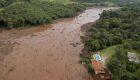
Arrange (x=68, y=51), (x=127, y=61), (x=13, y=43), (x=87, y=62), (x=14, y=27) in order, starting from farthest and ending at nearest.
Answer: (x=14, y=27)
(x=13, y=43)
(x=68, y=51)
(x=87, y=62)
(x=127, y=61)

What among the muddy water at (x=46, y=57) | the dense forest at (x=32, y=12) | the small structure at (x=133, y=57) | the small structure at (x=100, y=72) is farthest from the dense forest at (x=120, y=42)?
the dense forest at (x=32, y=12)

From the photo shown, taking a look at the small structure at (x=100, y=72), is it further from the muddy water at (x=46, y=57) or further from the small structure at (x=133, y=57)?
the small structure at (x=133, y=57)

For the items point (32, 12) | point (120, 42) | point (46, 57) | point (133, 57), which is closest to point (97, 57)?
point (133, 57)

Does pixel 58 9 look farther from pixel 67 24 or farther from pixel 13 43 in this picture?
pixel 13 43

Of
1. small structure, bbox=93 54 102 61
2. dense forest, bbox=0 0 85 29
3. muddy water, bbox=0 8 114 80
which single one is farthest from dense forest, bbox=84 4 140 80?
dense forest, bbox=0 0 85 29

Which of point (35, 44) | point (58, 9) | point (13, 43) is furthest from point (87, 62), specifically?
point (58, 9)

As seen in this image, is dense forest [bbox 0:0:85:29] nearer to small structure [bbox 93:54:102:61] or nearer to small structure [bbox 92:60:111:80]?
small structure [bbox 93:54:102:61]

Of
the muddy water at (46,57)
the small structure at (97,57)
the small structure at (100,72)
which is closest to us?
the small structure at (100,72)
